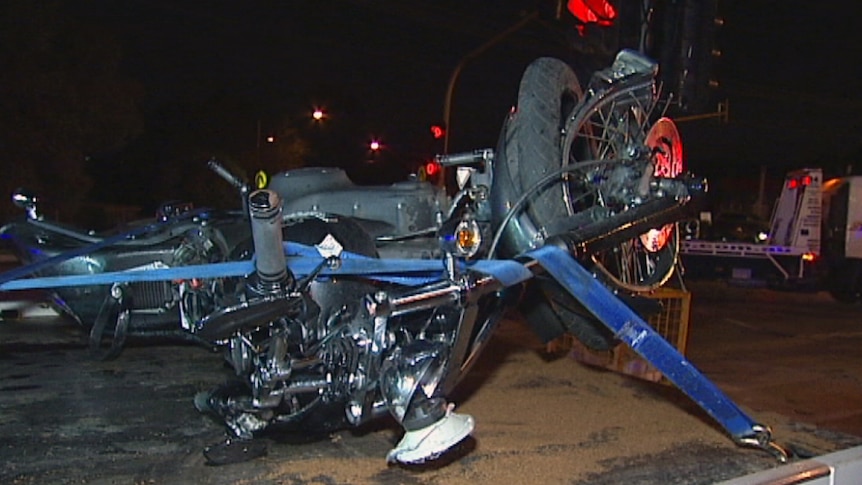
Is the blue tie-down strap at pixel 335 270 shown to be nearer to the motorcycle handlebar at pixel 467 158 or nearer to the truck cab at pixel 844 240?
the motorcycle handlebar at pixel 467 158

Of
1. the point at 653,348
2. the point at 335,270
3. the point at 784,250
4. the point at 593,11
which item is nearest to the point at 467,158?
the point at 335,270

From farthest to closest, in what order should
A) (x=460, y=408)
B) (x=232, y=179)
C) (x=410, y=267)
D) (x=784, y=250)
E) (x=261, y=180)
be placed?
1. (x=784, y=250)
2. (x=460, y=408)
3. (x=261, y=180)
4. (x=232, y=179)
5. (x=410, y=267)

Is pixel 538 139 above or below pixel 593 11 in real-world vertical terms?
below

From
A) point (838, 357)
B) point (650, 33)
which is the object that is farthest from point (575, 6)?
point (838, 357)

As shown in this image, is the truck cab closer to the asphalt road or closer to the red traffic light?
the red traffic light

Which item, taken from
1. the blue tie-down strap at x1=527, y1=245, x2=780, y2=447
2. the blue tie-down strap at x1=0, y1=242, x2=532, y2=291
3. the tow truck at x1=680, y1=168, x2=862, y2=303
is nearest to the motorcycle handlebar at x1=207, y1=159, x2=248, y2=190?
the blue tie-down strap at x1=0, y1=242, x2=532, y2=291

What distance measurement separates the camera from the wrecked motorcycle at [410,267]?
141 inches

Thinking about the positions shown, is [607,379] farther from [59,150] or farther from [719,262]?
[59,150]

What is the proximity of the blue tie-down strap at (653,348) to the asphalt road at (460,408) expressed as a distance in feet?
1.62

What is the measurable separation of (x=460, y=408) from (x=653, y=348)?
202cm

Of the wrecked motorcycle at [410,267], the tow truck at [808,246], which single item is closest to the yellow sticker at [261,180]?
the wrecked motorcycle at [410,267]

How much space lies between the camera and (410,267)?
3.85m

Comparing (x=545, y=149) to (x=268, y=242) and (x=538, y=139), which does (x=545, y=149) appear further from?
(x=268, y=242)

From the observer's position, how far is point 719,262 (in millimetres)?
20781
